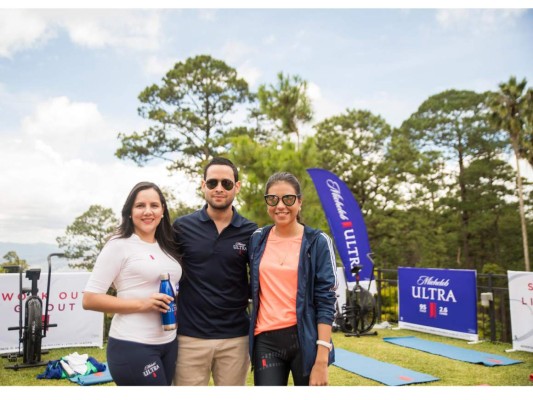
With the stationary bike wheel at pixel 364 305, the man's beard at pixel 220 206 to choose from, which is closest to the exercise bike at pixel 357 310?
the stationary bike wheel at pixel 364 305

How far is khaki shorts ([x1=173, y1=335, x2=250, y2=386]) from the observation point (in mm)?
2229

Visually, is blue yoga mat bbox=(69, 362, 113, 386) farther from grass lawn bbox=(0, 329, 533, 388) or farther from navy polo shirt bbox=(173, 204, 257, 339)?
navy polo shirt bbox=(173, 204, 257, 339)

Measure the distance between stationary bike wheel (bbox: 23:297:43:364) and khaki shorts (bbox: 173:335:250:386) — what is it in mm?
4158

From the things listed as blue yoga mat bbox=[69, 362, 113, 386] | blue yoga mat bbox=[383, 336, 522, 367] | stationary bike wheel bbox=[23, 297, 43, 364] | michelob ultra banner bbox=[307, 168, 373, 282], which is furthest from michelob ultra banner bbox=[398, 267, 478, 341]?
stationary bike wheel bbox=[23, 297, 43, 364]

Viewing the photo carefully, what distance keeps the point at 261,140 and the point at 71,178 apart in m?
6.77

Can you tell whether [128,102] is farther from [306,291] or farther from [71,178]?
[306,291]

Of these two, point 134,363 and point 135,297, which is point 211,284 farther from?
point 134,363

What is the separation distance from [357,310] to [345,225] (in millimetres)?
1513

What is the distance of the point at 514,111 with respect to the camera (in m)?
16.4

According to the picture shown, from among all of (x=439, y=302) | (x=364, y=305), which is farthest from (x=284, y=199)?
(x=439, y=302)

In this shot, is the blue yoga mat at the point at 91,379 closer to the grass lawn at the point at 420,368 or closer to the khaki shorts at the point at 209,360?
the grass lawn at the point at 420,368

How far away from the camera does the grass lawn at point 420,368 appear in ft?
16.2

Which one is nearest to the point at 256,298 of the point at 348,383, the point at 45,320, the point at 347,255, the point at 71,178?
the point at 348,383

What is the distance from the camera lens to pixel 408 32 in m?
7.71
